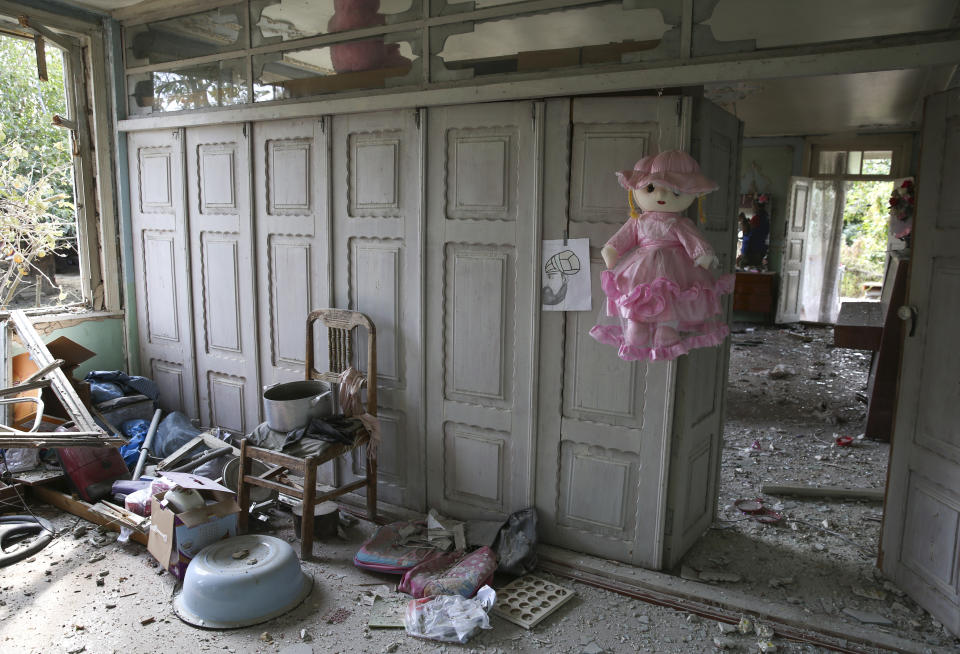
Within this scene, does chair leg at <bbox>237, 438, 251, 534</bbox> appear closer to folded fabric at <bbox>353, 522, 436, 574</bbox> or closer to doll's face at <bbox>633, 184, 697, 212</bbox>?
folded fabric at <bbox>353, 522, 436, 574</bbox>

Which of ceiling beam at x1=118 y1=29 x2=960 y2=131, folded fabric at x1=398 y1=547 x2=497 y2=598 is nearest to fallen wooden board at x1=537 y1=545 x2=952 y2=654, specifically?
folded fabric at x1=398 y1=547 x2=497 y2=598

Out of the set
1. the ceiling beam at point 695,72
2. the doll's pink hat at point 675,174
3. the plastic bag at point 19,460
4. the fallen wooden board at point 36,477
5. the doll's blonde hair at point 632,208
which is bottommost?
the fallen wooden board at point 36,477

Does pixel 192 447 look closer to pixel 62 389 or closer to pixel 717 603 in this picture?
pixel 62 389

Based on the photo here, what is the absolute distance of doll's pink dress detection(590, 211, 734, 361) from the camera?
2465 millimetres

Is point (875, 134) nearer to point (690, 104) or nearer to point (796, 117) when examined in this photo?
point (796, 117)

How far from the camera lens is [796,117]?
8180 millimetres

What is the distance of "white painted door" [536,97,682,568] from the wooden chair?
929 millimetres

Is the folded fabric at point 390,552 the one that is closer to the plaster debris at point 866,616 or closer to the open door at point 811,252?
the plaster debris at point 866,616

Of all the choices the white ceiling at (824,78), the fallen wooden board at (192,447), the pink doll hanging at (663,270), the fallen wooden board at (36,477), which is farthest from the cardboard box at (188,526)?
the white ceiling at (824,78)

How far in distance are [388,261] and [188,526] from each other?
1.61 meters

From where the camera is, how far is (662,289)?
2445 millimetres

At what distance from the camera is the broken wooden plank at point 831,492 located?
12.9 ft

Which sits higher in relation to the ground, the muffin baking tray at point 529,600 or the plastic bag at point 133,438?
the plastic bag at point 133,438

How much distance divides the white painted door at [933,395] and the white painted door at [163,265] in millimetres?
4173
